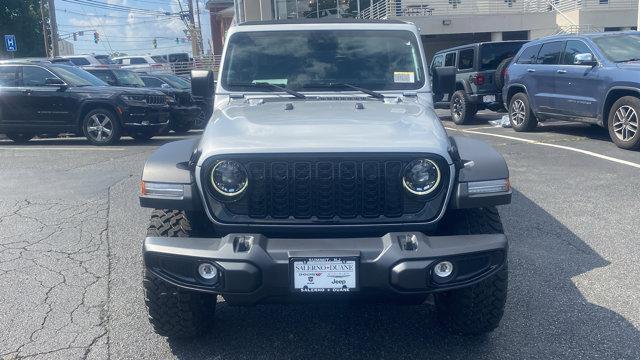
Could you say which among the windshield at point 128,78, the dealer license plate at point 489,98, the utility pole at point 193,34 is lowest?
the dealer license plate at point 489,98

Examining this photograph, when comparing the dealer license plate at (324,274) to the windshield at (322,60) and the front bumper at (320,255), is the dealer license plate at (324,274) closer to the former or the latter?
the front bumper at (320,255)

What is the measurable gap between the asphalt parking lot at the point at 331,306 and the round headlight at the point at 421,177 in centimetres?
98

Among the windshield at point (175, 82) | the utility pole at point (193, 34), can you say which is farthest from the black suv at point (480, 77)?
the utility pole at point (193, 34)

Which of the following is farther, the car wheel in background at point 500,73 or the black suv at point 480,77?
the black suv at point 480,77

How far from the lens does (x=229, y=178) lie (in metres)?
3.33

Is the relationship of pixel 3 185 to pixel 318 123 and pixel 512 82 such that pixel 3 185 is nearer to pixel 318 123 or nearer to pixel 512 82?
pixel 318 123

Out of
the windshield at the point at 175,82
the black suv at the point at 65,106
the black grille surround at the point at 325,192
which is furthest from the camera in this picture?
the windshield at the point at 175,82

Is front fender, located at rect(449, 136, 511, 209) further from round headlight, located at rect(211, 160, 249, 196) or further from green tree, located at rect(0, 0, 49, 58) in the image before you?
green tree, located at rect(0, 0, 49, 58)

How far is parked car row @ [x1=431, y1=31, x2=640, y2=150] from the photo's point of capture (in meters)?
9.52

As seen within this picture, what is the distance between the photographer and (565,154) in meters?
9.73

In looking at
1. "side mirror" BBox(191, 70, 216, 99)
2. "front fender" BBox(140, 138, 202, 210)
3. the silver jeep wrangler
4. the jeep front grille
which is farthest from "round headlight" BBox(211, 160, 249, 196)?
the jeep front grille

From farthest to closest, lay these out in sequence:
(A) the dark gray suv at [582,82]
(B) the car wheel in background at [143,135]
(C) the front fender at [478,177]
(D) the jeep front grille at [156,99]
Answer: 1. (B) the car wheel in background at [143,135]
2. (D) the jeep front grille at [156,99]
3. (A) the dark gray suv at [582,82]
4. (C) the front fender at [478,177]

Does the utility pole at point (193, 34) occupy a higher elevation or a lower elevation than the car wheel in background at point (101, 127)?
higher

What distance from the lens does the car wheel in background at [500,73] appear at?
14.0 metres
